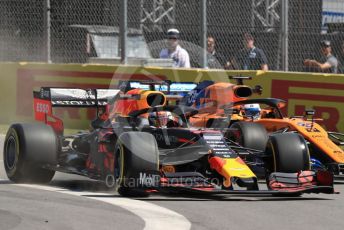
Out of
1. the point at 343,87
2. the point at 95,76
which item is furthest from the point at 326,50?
the point at 95,76

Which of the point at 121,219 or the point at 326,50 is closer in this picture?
the point at 121,219

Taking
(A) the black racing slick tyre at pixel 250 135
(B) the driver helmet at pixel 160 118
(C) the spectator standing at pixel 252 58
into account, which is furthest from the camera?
(C) the spectator standing at pixel 252 58

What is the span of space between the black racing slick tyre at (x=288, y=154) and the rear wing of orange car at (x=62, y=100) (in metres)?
2.19

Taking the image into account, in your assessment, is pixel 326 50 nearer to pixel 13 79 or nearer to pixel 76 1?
pixel 76 1

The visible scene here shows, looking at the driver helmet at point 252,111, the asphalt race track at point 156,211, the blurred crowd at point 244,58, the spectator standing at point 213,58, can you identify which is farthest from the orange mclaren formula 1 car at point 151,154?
the spectator standing at point 213,58

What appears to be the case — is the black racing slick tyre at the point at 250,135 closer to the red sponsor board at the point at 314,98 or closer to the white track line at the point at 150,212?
the white track line at the point at 150,212

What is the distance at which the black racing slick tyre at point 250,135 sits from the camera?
10508 mm

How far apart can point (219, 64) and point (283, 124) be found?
5466 mm

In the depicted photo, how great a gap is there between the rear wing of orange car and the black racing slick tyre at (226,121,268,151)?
1443 millimetres

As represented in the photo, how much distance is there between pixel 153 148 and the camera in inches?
352

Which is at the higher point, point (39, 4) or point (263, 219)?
point (39, 4)

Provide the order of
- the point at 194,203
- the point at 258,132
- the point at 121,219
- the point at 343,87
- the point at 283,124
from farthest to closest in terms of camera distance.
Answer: the point at 343,87, the point at 283,124, the point at 258,132, the point at 194,203, the point at 121,219

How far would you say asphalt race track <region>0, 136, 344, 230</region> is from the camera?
24.1 feet

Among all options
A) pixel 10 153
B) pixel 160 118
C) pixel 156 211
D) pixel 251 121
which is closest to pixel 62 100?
pixel 10 153
